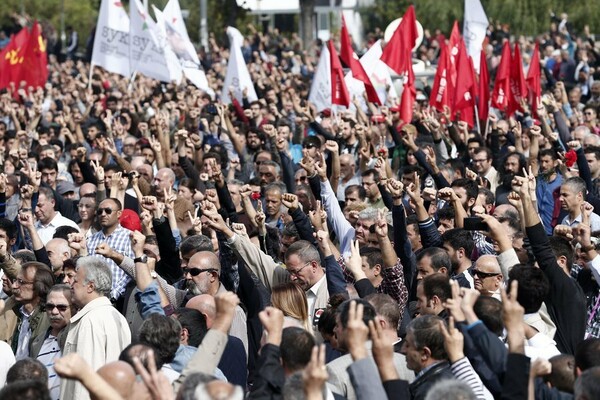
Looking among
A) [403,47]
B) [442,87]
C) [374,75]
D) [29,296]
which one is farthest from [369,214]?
[374,75]

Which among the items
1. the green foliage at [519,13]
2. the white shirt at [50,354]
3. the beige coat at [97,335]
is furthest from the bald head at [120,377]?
the green foliage at [519,13]

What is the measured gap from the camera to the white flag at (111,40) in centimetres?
2066

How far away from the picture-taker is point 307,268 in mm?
8828

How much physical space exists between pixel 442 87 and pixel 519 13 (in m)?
27.8

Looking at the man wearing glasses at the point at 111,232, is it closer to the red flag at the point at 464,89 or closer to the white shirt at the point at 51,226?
the white shirt at the point at 51,226

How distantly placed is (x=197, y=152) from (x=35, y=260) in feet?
18.9

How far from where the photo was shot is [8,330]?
9.51m

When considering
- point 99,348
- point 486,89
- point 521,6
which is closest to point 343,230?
point 99,348

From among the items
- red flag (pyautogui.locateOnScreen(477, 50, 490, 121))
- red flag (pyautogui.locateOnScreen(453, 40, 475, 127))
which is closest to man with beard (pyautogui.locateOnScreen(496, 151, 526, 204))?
red flag (pyautogui.locateOnScreen(453, 40, 475, 127))

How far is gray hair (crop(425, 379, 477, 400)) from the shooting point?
5426 millimetres

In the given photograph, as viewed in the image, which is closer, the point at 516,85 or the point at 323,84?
the point at 516,85

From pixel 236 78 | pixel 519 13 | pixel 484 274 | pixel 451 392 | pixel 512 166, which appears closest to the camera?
pixel 451 392

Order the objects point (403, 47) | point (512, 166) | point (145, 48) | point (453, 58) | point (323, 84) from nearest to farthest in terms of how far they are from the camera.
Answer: point (512, 166) < point (453, 58) < point (403, 47) < point (323, 84) < point (145, 48)

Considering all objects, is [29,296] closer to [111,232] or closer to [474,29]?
[111,232]
